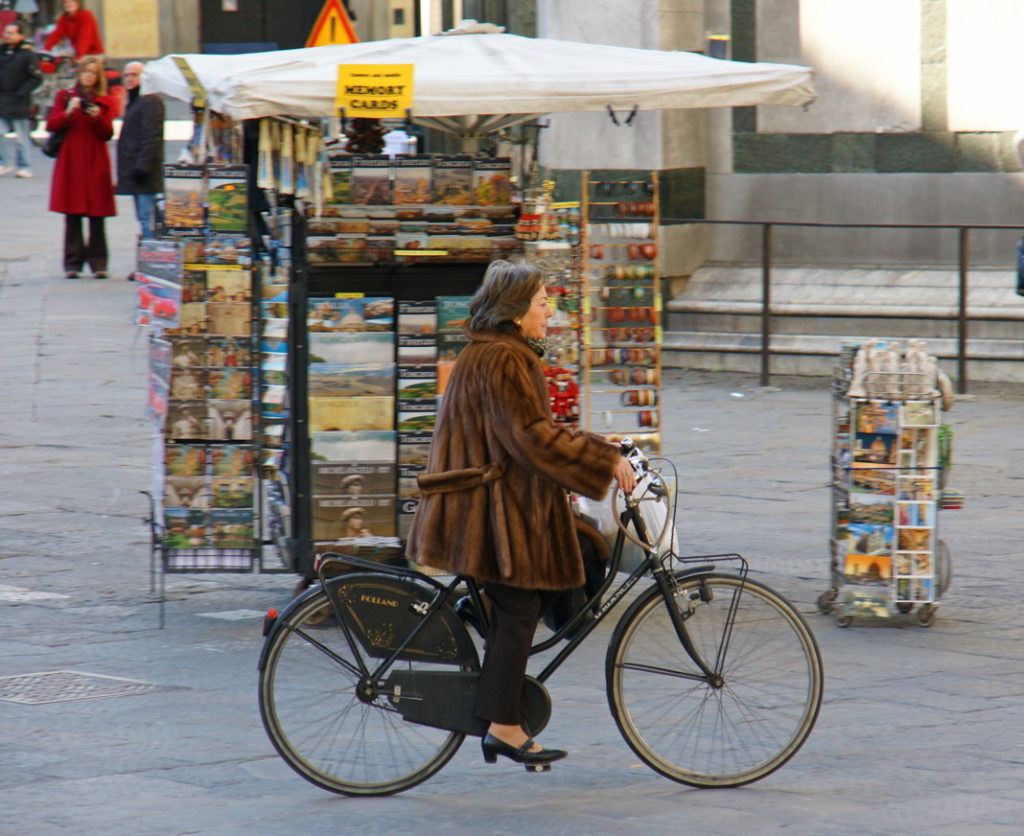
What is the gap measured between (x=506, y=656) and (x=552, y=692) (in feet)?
4.10

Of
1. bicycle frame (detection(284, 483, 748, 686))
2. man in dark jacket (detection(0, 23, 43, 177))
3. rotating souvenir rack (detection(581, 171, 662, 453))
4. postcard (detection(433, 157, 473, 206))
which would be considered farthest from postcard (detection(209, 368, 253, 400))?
man in dark jacket (detection(0, 23, 43, 177))

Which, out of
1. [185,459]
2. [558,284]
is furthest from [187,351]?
[558,284]

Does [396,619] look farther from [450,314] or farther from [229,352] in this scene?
[229,352]

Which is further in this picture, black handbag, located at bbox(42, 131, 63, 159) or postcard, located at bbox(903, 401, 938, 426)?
black handbag, located at bbox(42, 131, 63, 159)

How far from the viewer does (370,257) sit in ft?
23.8

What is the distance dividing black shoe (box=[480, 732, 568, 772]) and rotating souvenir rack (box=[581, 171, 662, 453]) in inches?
141

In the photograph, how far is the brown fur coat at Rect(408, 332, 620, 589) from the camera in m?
4.97

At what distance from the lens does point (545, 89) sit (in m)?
7.05

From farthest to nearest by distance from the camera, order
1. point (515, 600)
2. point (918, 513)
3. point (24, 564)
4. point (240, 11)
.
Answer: point (240, 11) < point (24, 564) < point (918, 513) < point (515, 600)

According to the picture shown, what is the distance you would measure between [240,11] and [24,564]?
27791 mm

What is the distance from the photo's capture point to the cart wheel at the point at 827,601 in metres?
7.31

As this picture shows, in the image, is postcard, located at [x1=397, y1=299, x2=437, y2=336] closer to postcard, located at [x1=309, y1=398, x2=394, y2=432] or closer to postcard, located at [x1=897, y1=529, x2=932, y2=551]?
postcard, located at [x1=309, y1=398, x2=394, y2=432]

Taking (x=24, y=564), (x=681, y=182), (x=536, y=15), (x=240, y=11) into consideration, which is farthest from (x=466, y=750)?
(x=240, y=11)

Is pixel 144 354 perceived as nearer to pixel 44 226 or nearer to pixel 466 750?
pixel 44 226
